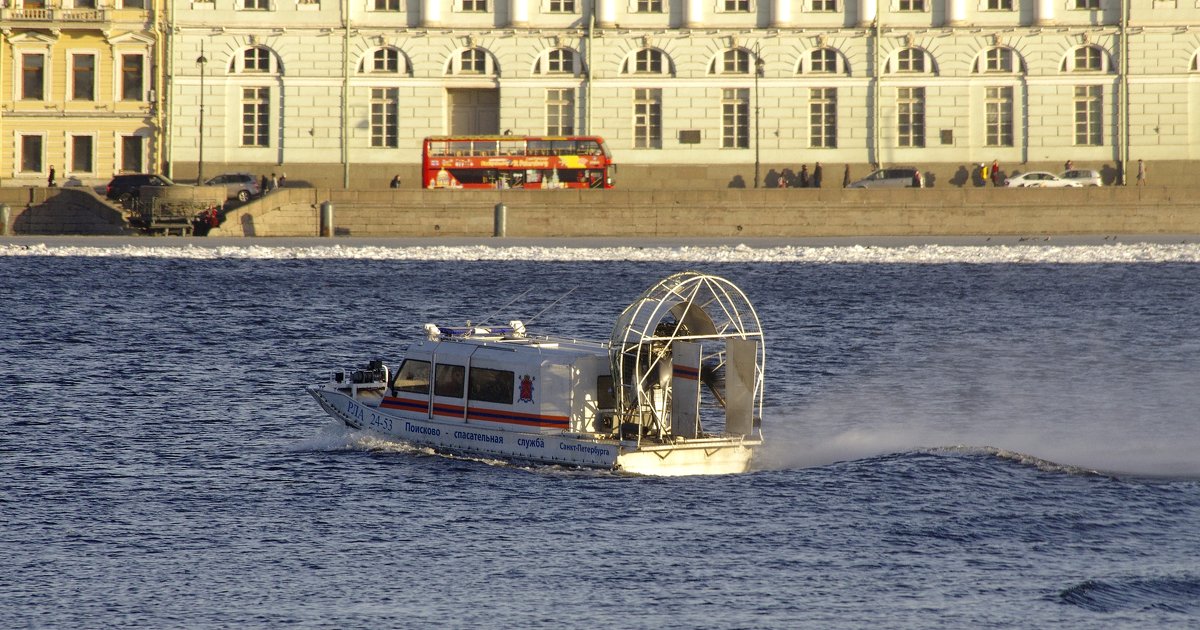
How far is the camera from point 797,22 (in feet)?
291

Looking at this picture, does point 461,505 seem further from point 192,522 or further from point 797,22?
point 797,22

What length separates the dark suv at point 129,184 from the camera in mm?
79688

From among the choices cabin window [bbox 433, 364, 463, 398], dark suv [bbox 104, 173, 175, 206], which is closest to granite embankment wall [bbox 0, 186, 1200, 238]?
dark suv [bbox 104, 173, 175, 206]

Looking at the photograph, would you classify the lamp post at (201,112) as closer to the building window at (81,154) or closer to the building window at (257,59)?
the building window at (257,59)

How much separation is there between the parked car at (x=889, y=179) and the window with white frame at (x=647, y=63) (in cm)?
1182

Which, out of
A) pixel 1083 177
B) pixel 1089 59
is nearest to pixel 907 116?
pixel 1083 177

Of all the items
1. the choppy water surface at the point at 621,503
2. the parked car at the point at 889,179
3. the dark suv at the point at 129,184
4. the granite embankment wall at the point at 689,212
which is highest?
the parked car at the point at 889,179

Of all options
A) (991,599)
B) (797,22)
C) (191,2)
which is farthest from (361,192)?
(991,599)

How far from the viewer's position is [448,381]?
28.8 m

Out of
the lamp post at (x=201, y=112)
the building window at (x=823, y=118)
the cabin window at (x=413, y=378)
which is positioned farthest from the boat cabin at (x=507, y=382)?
the building window at (x=823, y=118)

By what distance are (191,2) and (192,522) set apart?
67395 mm

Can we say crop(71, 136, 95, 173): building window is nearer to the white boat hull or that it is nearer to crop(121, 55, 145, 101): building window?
crop(121, 55, 145, 101): building window

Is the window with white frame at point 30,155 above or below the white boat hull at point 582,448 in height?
above

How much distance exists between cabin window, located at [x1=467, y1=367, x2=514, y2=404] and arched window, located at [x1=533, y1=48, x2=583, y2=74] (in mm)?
61206
